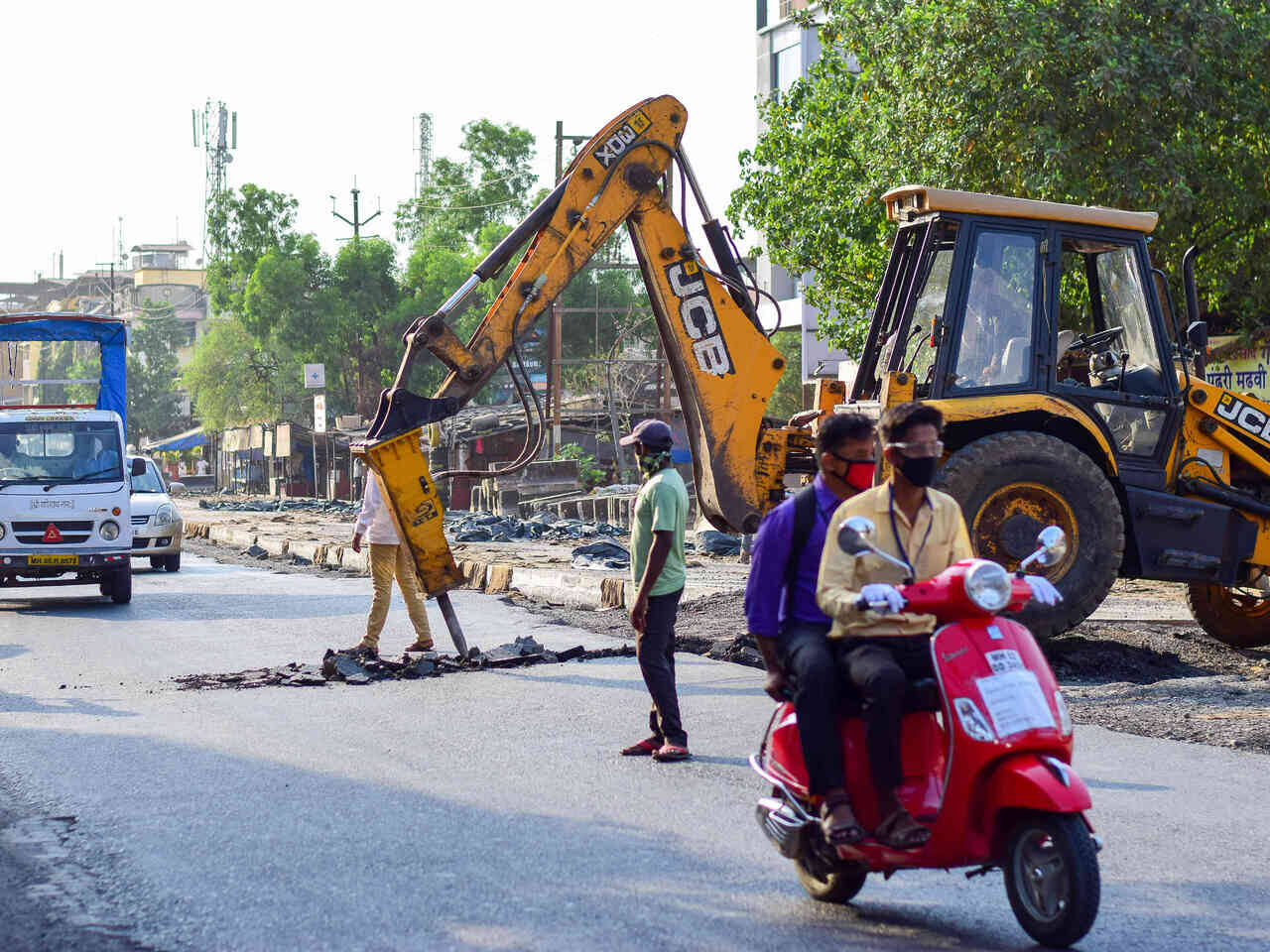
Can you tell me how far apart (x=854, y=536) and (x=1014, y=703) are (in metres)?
0.67

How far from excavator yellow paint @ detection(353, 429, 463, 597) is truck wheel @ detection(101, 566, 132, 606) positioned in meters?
7.73

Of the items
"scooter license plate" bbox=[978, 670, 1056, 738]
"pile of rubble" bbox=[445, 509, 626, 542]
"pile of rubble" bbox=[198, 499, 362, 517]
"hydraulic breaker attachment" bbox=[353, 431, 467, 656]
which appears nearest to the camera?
"scooter license plate" bbox=[978, 670, 1056, 738]

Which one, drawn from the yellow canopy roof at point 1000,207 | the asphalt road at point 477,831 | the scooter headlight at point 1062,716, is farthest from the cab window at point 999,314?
the scooter headlight at point 1062,716

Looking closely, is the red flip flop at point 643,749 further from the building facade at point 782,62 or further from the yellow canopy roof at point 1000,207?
the building facade at point 782,62

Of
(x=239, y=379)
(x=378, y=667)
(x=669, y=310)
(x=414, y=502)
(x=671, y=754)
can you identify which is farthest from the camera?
(x=239, y=379)

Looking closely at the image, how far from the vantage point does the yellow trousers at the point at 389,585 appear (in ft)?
40.2

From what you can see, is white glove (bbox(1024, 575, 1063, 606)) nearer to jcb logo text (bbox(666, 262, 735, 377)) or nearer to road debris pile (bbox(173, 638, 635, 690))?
road debris pile (bbox(173, 638, 635, 690))

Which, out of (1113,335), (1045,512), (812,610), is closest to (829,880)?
(812,610)

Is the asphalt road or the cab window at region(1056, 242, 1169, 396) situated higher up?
the cab window at region(1056, 242, 1169, 396)

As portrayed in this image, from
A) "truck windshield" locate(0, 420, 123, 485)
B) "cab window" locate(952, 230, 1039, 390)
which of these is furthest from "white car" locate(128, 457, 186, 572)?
"cab window" locate(952, 230, 1039, 390)

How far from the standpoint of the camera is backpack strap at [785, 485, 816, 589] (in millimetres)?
5270

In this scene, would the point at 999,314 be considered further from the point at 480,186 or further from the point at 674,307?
the point at 480,186

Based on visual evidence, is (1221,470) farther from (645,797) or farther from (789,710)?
(789,710)

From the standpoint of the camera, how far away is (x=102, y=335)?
854 inches
